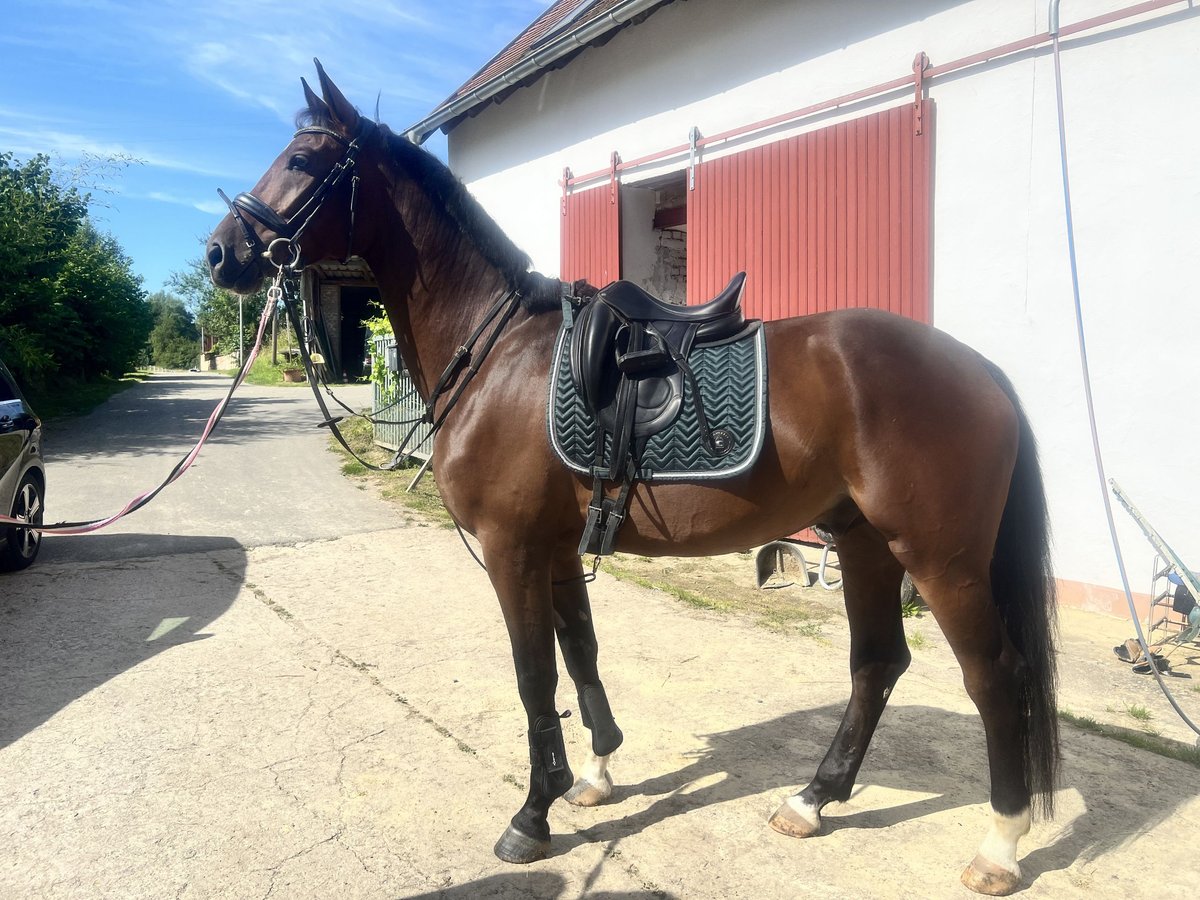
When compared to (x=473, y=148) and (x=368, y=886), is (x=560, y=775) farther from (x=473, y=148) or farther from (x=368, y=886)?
(x=473, y=148)

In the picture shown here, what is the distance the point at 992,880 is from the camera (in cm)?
229

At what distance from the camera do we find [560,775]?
257cm

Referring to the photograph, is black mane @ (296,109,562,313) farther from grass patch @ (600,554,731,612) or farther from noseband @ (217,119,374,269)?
grass patch @ (600,554,731,612)

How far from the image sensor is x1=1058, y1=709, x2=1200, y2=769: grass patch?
9.98 feet

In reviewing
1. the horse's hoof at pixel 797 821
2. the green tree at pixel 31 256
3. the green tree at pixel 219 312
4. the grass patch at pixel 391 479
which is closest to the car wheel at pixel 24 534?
the grass patch at pixel 391 479

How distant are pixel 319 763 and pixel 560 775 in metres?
1.06

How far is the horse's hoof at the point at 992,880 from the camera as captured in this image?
2.29m

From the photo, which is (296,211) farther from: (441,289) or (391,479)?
(391,479)

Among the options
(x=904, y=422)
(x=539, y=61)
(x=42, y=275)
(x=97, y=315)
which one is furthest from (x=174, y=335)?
(x=904, y=422)

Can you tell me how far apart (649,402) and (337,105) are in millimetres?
1429

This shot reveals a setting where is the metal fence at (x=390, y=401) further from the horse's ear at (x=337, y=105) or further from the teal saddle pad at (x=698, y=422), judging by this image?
the teal saddle pad at (x=698, y=422)

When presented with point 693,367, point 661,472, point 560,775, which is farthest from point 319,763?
point 693,367

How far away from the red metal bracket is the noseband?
3822 mm

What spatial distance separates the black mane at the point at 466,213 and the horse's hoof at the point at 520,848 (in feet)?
5.60
